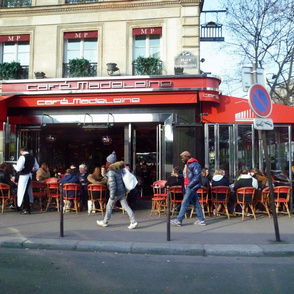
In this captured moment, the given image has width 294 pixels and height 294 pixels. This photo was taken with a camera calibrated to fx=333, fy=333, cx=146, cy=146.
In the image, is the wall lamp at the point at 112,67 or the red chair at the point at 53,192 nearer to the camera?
the red chair at the point at 53,192

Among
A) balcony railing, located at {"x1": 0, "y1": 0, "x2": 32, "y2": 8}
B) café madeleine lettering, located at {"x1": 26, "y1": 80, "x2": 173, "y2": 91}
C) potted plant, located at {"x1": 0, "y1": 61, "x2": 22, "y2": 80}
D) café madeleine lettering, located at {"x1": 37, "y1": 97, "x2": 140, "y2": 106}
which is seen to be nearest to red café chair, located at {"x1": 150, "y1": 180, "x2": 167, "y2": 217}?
café madeleine lettering, located at {"x1": 37, "y1": 97, "x2": 140, "y2": 106}

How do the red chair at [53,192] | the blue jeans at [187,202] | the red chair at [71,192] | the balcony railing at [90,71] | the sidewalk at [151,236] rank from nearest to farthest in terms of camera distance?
the sidewalk at [151,236], the blue jeans at [187,202], the red chair at [71,192], the red chair at [53,192], the balcony railing at [90,71]

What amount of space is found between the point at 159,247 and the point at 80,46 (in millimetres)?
8994

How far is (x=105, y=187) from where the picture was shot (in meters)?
9.57

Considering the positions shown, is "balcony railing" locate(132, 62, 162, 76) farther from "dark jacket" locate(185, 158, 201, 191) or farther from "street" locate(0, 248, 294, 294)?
"street" locate(0, 248, 294, 294)

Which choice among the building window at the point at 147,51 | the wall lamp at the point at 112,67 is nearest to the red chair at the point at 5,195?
the wall lamp at the point at 112,67

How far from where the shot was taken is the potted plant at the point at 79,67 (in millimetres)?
11984

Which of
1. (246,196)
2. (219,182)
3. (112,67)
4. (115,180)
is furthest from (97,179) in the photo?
(246,196)

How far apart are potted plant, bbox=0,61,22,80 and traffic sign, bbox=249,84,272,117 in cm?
927

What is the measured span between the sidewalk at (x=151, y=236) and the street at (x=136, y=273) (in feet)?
0.65

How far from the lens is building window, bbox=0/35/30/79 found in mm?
12617

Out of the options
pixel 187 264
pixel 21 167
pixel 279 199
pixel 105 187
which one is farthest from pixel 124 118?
pixel 187 264

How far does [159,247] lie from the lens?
6.09m

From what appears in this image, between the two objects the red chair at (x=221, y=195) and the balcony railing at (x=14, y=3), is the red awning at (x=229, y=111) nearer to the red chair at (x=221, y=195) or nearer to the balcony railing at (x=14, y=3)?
the red chair at (x=221, y=195)
